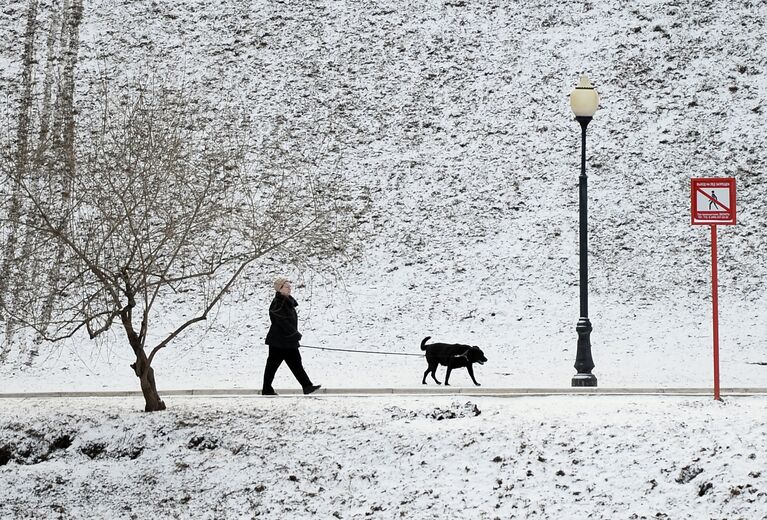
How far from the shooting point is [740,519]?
9336 millimetres

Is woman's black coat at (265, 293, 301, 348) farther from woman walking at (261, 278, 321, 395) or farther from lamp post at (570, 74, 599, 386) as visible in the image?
lamp post at (570, 74, 599, 386)

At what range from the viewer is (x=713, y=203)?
13.1 metres

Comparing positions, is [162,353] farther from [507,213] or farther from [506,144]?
[506,144]

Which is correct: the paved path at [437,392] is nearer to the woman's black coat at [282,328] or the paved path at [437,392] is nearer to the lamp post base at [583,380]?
the lamp post base at [583,380]

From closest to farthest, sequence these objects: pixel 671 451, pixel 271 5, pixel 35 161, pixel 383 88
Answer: pixel 671 451
pixel 35 161
pixel 383 88
pixel 271 5

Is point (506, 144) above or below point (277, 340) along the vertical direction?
above

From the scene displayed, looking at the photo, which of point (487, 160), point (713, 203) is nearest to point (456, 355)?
point (713, 203)

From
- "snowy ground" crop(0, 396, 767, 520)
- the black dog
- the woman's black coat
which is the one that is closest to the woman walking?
the woman's black coat

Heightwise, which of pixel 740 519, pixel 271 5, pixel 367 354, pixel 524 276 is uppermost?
pixel 271 5

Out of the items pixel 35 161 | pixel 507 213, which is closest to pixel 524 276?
pixel 507 213

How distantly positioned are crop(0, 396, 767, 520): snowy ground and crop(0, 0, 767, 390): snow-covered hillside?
6.48 m

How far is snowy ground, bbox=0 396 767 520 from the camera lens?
401 inches

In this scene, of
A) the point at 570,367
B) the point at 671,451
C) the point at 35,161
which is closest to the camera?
the point at 671,451

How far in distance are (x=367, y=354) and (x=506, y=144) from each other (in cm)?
1009
